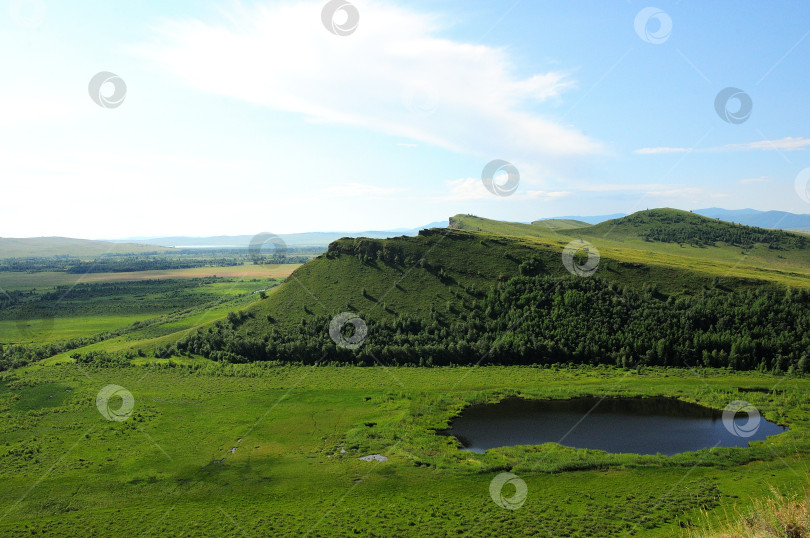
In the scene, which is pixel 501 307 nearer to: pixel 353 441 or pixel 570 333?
pixel 570 333

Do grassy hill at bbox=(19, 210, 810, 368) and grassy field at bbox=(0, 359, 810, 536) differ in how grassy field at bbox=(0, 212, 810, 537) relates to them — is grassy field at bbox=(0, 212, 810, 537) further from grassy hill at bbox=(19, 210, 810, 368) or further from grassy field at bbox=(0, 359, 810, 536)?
grassy hill at bbox=(19, 210, 810, 368)

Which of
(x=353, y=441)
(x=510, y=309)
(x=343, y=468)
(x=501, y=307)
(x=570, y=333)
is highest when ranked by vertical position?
(x=501, y=307)

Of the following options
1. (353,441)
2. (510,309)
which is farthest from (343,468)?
(510,309)

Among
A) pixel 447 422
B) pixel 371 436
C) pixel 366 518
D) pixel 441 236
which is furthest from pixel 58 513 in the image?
pixel 441 236

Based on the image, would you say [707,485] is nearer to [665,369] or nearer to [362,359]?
[665,369]

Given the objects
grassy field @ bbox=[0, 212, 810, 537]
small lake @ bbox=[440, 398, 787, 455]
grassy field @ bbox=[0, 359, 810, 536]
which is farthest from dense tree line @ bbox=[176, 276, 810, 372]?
small lake @ bbox=[440, 398, 787, 455]

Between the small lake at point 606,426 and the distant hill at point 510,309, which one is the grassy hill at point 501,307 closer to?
the distant hill at point 510,309
